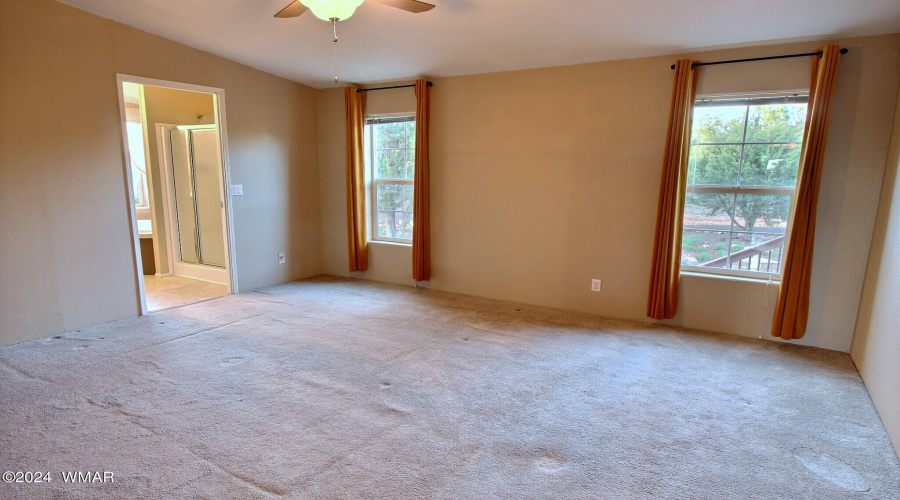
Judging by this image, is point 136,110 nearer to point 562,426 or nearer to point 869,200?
point 562,426

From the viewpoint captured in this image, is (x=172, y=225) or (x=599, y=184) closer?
(x=599, y=184)

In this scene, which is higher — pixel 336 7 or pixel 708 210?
pixel 336 7

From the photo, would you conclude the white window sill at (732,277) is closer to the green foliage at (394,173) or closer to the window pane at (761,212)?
the window pane at (761,212)

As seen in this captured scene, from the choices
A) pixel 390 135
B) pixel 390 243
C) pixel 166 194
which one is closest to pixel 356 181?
pixel 390 135

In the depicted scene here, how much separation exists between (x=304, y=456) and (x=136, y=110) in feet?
20.5

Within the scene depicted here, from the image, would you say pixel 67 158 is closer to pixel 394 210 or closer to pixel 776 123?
pixel 394 210

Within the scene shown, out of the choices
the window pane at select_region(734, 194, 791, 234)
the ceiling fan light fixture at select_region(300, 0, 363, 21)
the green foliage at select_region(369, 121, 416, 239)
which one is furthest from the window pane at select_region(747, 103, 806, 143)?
the green foliage at select_region(369, 121, 416, 239)

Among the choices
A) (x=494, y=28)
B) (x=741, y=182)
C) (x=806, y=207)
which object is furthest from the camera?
(x=741, y=182)

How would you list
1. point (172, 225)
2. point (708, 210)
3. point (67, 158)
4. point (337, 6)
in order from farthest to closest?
point (172, 225)
point (708, 210)
point (67, 158)
point (337, 6)

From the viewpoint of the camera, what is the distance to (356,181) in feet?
16.8

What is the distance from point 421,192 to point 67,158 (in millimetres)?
2913

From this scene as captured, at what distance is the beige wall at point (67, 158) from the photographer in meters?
3.12

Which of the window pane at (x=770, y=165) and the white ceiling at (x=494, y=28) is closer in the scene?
the white ceiling at (x=494, y=28)

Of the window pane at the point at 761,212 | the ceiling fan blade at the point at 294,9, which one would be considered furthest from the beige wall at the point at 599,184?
the ceiling fan blade at the point at 294,9
